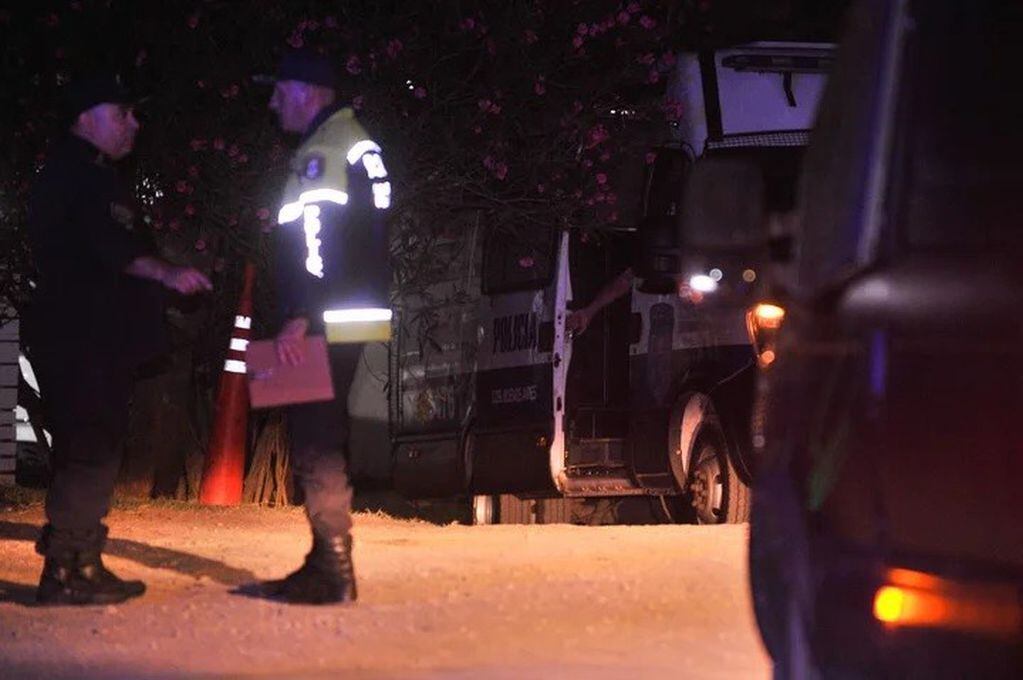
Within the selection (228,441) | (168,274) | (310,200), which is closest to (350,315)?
(310,200)

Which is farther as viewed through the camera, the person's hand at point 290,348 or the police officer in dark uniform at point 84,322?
the police officer in dark uniform at point 84,322

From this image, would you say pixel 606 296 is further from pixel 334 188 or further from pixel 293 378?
pixel 293 378

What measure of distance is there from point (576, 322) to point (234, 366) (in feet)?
8.75

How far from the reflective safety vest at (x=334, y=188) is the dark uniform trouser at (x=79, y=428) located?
0.88 metres

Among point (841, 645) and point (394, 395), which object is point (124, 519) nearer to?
point (394, 395)

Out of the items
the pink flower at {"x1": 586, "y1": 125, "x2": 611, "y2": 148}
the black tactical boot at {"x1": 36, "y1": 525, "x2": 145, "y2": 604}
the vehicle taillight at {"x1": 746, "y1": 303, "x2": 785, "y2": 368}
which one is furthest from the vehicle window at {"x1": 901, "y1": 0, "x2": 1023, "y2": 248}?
the pink flower at {"x1": 586, "y1": 125, "x2": 611, "y2": 148}

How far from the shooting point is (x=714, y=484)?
1366 cm

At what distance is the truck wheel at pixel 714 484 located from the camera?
13398mm

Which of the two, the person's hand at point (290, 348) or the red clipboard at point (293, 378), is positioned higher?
the person's hand at point (290, 348)

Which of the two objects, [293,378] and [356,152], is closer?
[293,378]

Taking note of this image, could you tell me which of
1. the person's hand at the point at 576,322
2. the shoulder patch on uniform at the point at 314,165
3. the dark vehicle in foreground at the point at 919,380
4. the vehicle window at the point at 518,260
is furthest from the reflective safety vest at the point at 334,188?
the vehicle window at the point at 518,260

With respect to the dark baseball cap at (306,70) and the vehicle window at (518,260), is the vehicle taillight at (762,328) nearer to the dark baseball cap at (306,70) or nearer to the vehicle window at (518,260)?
the vehicle window at (518,260)

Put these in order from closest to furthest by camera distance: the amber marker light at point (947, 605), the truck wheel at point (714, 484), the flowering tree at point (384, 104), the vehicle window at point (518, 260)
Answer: the amber marker light at point (947, 605), the truck wheel at point (714, 484), the flowering tree at point (384, 104), the vehicle window at point (518, 260)

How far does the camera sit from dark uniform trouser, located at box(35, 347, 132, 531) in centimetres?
866
